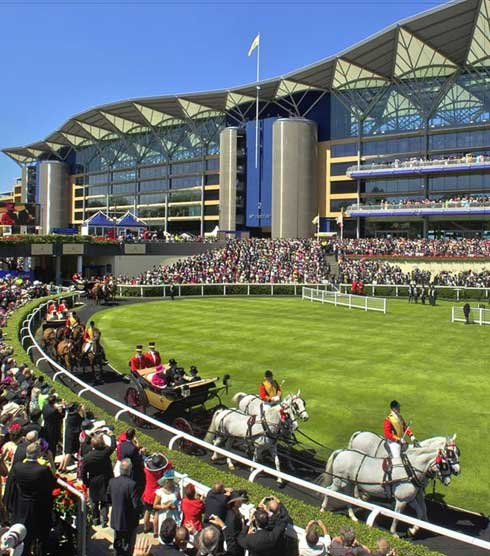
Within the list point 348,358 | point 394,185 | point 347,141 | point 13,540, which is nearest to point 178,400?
point 13,540

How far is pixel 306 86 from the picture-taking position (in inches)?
2459

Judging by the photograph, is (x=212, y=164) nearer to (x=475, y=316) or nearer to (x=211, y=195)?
(x=211, y=195)

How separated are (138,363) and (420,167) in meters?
49.0

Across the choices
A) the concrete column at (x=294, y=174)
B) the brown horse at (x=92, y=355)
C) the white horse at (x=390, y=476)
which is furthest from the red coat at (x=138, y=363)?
the concrete column at (x=294, y=174)

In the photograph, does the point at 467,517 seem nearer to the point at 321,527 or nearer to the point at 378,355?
the point at 321,527

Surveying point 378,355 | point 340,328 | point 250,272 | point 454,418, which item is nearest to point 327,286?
point 250,272

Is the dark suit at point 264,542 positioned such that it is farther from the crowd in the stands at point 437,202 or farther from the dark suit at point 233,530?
the crowd in the stands at point 437,202

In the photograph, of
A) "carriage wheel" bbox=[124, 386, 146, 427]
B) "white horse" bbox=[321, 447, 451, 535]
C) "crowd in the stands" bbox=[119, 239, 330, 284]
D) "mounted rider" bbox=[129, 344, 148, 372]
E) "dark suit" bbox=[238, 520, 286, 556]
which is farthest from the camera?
"crowd in the stands" bbox=[119, 239, 330, 284]

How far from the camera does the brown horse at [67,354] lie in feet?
46.9

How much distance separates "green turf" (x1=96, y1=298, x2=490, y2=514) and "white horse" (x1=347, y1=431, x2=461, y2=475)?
144 centimetres

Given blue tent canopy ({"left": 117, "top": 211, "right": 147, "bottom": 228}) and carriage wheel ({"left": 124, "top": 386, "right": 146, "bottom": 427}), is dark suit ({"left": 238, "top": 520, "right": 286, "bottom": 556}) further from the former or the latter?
blue tent canopy ({"left": 117, "top": 211, "right": 147, "bottom": 228})

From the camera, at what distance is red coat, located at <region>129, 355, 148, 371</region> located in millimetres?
11758

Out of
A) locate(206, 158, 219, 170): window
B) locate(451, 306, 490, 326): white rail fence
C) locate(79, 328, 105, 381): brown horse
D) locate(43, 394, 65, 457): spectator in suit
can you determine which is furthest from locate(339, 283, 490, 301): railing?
locate(206, 158, 219, 170): window

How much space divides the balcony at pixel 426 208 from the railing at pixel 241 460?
133 feet
